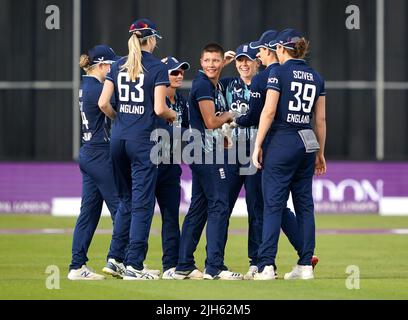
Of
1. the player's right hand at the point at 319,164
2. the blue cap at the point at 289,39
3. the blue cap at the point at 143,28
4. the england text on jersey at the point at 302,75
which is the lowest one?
the player's right hand at the point at 319,164

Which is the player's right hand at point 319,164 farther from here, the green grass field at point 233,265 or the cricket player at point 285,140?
the green grass field at point 233,265

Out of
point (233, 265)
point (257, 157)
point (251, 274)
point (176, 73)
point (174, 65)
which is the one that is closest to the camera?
point (257, 157)

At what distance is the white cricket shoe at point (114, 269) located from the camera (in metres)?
13.2

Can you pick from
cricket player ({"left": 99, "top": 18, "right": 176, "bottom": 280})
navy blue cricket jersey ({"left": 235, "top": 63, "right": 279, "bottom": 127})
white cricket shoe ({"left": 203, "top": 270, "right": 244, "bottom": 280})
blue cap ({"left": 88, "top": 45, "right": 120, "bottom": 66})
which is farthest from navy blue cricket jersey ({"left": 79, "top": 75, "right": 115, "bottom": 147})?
white cricket shoe ({"left": 203, "top": 270, "right": 244, "bottom": 280})

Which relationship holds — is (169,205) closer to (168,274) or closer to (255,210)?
(168,274)

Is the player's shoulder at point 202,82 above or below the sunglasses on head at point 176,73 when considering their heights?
below

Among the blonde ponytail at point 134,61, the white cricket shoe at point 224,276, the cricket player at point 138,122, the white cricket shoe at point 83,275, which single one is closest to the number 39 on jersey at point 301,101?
the cricket player at point 138,122

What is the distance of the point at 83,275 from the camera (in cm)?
1310

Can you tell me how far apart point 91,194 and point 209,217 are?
1.37 meters

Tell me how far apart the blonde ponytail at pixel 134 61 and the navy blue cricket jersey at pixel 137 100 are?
0.05 metres

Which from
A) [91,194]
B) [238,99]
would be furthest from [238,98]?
[91,194]

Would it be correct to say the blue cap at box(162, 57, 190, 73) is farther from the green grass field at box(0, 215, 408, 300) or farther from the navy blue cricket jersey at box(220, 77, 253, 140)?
the green grass field at box(0, 215, 408, 300)

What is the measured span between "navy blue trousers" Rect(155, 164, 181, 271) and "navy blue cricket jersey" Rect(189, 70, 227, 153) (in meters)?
0.43

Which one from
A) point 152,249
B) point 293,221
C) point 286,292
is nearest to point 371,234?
point 152,249
